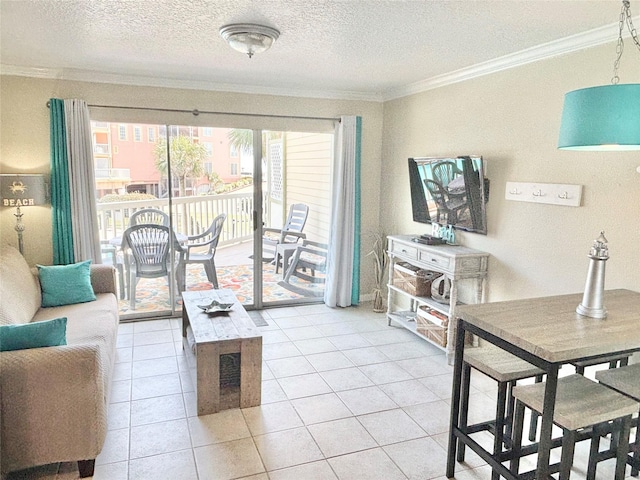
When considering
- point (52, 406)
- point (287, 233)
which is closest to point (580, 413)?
point (52, 406)

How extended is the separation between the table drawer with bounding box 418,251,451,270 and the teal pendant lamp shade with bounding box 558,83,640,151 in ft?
6.05

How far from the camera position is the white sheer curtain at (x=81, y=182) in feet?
13.3

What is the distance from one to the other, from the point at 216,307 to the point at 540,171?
2509 millimetres

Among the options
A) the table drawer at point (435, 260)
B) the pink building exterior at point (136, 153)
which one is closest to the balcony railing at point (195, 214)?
the pink building exterior at point (136, 153)

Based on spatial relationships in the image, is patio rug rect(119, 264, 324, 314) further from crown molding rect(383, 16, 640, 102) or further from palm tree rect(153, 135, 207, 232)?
crown molding rect(383, 16, 640, 102)

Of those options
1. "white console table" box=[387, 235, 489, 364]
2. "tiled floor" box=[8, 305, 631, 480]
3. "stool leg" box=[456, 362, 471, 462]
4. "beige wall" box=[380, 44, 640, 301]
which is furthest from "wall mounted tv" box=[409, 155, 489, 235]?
"stool leg" box=[456, 362, 471, 462]

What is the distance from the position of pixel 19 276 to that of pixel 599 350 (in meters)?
3.64

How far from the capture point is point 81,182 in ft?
13.6

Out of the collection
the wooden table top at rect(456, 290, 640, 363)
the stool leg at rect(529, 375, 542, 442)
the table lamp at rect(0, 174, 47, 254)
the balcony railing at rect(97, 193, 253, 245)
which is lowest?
the stool leg at rect(529, 375, 542, 442)

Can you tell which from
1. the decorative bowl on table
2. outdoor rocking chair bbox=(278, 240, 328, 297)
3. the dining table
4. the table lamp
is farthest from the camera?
outdoor rocking chair bbox=(278, 240, 328, 297)

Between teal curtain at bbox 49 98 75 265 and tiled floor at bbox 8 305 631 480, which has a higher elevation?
teal curtain at bbox 49 98 75 265

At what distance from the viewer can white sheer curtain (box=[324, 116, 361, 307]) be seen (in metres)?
4.95

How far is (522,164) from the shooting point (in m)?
3.33

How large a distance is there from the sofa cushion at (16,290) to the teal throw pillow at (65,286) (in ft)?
0.22
